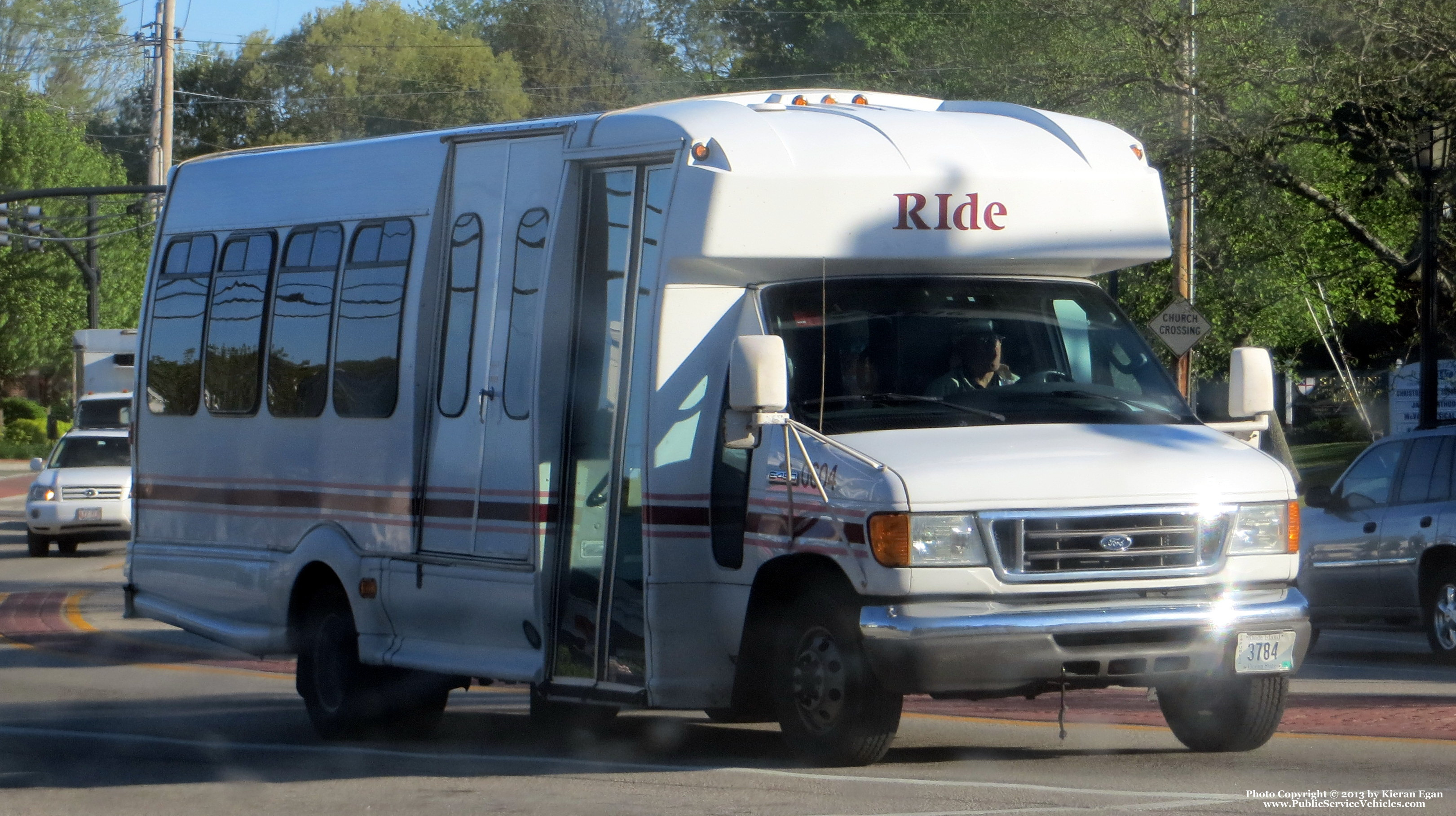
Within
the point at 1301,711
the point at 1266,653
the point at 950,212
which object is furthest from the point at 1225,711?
the point at 950,212

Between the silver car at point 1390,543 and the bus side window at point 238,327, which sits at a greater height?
the bus side window at point 238,327

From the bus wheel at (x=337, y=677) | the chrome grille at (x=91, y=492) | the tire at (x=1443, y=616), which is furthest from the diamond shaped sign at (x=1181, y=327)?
the bus wheel at (x=337, y=677)

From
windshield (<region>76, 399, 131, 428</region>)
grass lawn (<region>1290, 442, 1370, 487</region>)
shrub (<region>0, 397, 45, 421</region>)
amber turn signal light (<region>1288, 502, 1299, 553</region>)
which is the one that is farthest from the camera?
shrub (<region>0, 397, 45, 421</region>)

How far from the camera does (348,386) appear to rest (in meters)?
10.3

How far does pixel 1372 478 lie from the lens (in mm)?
14336

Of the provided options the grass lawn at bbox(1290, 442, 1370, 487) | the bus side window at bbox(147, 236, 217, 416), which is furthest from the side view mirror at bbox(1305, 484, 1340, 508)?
the grass lawn at bbox(1290, 442, 1370, 487)

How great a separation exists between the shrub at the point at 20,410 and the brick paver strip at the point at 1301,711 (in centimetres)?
6191

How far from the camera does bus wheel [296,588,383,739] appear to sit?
10359 millimetres

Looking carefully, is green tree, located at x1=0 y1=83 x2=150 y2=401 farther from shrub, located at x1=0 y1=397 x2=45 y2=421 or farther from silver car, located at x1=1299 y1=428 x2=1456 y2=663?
silver car, located at x1=1299 y1=428 x2=1456 y2=663

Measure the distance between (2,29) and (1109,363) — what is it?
7137 centimetres

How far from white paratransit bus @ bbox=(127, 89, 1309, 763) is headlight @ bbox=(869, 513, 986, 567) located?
0.02 meters

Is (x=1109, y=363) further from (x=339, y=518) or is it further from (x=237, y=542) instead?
(x=237, y=542)

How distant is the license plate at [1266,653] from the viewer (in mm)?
7875

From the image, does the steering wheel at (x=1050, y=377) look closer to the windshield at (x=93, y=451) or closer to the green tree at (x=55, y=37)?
the windshield at (x=93, y=451)
